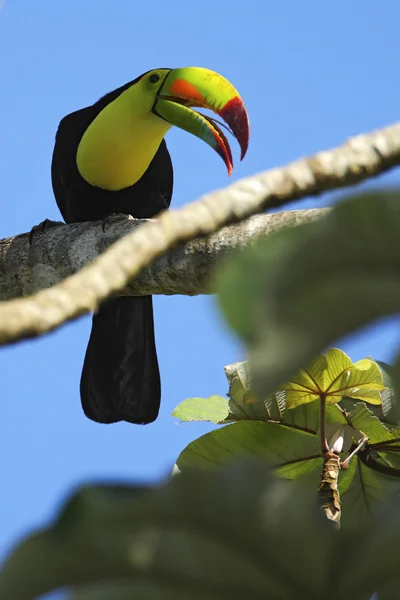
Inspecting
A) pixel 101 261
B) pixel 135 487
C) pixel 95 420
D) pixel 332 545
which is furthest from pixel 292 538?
pixel 95 420

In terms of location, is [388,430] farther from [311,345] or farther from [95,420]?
[95,420]

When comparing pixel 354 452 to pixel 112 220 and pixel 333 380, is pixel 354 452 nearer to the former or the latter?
pixel 333 380

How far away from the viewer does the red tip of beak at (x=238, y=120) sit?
3.53 metres

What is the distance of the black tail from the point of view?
4109 millimetres

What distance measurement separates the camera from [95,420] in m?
4.08

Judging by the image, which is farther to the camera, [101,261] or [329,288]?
[101,261]

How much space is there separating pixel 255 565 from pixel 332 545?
7 cm

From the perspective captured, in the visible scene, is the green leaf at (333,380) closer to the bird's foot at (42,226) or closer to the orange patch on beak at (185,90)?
the bird's foot at (42,226)

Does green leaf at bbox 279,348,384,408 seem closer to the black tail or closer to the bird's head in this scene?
the black tail

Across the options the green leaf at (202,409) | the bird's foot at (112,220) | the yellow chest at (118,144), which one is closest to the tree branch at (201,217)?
the green leaf at (202,409)

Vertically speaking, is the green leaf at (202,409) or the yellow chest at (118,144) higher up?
the yellow chest at (118,144)

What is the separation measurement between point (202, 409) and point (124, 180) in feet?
7.27

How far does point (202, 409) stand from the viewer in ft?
8.52

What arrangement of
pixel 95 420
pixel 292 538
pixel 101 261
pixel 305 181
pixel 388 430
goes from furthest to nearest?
pixel 95 420
pixel 388 430
pixel 305 181
pixel 101 261
pixel 292 538
